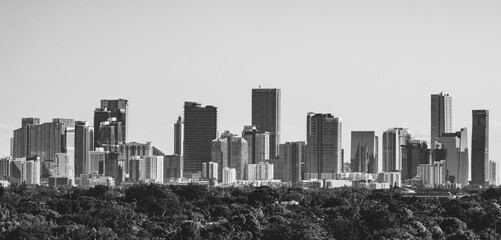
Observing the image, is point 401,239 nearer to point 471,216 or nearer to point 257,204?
point 471,216

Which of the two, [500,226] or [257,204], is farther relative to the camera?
[257,204]

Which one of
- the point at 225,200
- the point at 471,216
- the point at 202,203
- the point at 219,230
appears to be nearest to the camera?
the point at 219,230

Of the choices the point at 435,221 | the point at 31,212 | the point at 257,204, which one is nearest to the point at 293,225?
the point at 435,221

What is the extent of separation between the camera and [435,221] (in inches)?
3607

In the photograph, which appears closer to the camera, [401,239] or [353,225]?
[401,239]

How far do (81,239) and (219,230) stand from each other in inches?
381

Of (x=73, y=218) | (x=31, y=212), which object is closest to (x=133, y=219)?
(x=73, y=218)

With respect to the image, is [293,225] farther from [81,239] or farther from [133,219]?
[133,219]

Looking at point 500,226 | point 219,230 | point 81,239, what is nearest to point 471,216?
point 500,226

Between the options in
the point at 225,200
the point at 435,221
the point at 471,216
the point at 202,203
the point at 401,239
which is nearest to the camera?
the point at 401,239

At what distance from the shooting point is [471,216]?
336 ft

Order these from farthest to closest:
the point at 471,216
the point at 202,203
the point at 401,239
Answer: the point at 202,203 < the point at 471,216 < the point at 401,239

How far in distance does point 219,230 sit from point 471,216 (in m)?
30.6

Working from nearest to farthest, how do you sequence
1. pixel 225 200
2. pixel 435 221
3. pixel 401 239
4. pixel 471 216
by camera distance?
pixel 401 239 < pixel 435 221 < pixel 471 216 < pixel 225 200
